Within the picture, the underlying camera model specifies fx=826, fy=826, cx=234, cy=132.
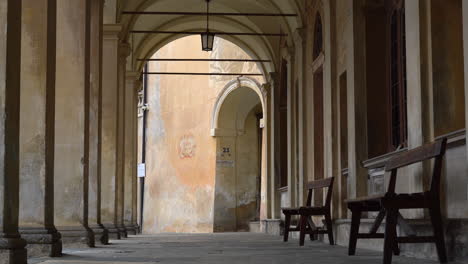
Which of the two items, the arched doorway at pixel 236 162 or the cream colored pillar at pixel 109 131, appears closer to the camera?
the cream colored pillar at pixel 109 131

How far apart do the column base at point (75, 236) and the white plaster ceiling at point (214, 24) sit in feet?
33.1

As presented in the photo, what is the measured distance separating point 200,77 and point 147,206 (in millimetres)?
5813

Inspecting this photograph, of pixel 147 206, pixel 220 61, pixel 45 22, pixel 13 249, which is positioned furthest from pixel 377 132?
pixel 147 206

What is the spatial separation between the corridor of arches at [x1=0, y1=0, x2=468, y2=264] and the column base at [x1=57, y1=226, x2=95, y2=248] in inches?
0.6

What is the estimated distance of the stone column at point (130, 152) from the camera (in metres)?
24.4

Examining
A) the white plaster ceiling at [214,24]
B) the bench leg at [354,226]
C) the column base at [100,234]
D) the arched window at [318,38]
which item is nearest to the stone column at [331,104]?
the arched window at [318,38]

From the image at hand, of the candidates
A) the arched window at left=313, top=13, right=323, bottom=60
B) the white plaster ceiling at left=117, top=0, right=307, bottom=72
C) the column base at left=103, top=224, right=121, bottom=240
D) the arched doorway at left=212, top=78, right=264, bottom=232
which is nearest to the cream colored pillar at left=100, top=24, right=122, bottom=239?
the column base at left=103, top=224, right=121, bottom=240

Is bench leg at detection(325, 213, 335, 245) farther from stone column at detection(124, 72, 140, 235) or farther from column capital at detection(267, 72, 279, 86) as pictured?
stone column at detection(124, 72, 140, 235)

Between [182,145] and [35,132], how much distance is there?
24459mm

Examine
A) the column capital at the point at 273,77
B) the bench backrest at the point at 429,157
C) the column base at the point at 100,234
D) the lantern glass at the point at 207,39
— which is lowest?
the column base at the point at 100,234

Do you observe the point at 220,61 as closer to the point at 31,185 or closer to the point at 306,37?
the point at 306,37

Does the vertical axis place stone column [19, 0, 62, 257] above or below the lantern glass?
below

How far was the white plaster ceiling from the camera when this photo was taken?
21.9 meters

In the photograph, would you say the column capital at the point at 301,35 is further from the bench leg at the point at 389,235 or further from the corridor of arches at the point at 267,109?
the bench leg at the point at 389,235
